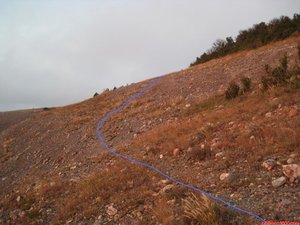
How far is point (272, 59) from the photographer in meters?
12.6

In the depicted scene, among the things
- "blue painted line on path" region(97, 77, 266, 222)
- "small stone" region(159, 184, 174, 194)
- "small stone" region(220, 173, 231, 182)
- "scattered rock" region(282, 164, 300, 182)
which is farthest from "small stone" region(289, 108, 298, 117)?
"small stone" region(159, 184, 174, 194)

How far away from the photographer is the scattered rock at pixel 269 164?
Result: 182 inches

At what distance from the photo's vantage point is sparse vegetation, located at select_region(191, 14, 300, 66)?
17.6 meters

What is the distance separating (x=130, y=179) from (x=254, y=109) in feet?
13.0

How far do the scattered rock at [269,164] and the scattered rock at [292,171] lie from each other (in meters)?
0.31

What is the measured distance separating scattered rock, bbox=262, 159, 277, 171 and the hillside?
7cm

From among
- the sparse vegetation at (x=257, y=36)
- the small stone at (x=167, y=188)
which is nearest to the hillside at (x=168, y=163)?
the small stone at (x=167, y=188)

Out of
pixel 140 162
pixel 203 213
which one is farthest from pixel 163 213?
pixel 140 162

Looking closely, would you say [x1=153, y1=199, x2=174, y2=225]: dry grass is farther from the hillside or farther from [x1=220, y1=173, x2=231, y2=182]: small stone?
[x1=220, y1=173, x2=231, y2=182]: small stone

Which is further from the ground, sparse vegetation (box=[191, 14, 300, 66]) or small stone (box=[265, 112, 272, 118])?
sparse vegetation (box=[191, 14, 300, 66])

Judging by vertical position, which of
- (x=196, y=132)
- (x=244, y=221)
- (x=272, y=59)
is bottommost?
(x=244, y=221)

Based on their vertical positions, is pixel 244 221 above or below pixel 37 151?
below

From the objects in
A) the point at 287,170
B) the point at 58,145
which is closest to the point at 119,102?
the point at 58,145

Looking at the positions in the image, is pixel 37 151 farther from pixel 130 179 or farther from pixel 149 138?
pixel 130 179
